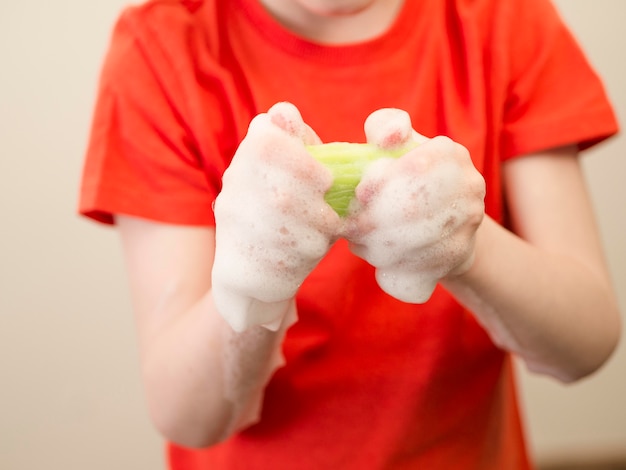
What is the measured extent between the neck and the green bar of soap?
0.70ft

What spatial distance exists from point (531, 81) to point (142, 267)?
33 cm

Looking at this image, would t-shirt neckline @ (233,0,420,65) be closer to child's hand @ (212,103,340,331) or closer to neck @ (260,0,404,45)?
neck @ (260,0,404,45)

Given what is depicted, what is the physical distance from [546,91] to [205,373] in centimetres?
34

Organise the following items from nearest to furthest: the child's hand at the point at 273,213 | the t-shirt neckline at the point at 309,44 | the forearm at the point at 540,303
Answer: the child's hand at the point at 273,213 < the forearm at the point at 540,303 < the t-shirt neckline at the point at 309,44

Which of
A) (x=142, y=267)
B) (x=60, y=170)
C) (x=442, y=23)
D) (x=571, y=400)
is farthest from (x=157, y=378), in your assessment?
(x=571, y=400)

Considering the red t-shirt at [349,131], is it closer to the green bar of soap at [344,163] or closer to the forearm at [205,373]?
the forearm at [205,373]

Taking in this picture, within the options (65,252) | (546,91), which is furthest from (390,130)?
(65,252)

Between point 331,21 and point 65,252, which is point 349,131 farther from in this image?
point 65,252

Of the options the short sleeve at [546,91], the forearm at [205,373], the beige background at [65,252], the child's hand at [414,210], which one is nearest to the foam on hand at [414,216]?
the child's hand at [414,210]

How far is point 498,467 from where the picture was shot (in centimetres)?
56

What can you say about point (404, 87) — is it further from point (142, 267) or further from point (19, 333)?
point (19, 333)

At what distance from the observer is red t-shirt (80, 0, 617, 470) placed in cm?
47

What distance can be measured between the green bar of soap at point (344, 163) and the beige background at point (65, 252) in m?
0.68

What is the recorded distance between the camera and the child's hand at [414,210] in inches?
11.3
